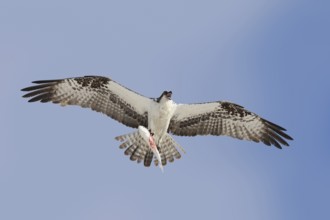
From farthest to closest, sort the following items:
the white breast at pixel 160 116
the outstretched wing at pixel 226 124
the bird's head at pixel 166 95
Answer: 1. the outstretched wing at pixel 226 124
2. the white breast at pixel 160 116
3. the bird's head at pixel 166 95

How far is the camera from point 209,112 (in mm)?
22016

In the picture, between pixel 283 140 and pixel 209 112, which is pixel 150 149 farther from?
pixel 283 140

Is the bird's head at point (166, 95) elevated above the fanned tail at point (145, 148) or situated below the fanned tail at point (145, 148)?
above

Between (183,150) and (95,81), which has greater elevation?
(95,81)

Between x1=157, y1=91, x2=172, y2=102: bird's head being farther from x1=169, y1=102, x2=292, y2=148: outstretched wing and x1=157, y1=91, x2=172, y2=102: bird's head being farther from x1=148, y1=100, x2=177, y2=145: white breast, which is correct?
x1=169, y1=102, x2=292, y2=148: outstretched wing

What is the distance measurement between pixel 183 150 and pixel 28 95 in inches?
156

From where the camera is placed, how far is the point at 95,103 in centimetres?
2170

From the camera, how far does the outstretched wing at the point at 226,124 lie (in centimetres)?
2194

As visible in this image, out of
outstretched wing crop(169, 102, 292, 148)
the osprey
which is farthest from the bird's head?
outstretched wing crop(169, 102, 292, 148)

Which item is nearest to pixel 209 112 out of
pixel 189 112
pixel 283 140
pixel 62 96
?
pixel 189 112

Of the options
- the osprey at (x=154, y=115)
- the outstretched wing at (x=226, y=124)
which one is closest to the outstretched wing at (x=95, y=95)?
the osprey at (x=154, y=115)

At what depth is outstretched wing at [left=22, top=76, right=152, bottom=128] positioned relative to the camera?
2145 centimetres

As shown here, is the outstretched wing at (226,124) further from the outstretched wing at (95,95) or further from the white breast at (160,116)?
the outstretched wing at (95,95)

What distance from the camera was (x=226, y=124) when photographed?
22.2m
